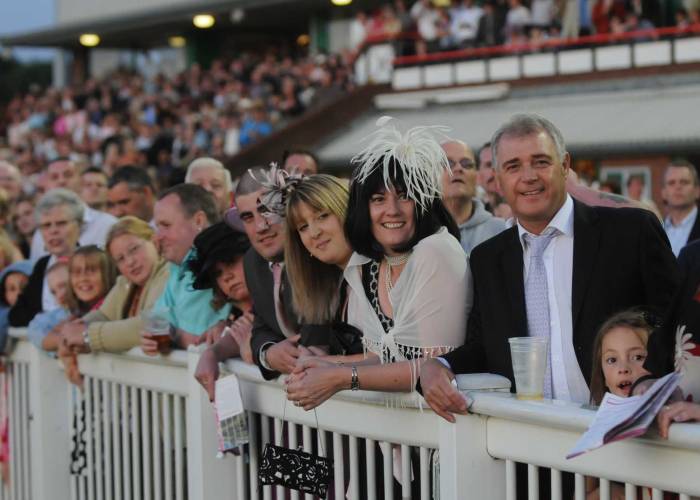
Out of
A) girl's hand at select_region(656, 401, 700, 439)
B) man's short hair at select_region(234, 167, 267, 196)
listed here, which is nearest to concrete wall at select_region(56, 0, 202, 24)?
man's short hair at select_region(234, 167, 267, 196)

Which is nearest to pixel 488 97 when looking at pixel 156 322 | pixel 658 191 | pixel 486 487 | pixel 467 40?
pixel 467 40

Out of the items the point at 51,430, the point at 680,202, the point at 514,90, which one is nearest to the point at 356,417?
the point at 51,430

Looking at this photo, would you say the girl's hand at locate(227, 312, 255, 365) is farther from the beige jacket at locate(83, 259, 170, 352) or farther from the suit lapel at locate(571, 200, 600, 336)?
the suit lapel at locate(571, 200, 600, 336)

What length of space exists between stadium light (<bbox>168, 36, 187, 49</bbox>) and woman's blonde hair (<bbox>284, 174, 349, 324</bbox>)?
33.8m

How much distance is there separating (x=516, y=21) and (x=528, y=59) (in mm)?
782

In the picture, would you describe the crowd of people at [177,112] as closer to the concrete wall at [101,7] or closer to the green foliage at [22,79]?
the concrete wall at [101,7]

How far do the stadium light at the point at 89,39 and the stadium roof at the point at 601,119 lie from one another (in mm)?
17129

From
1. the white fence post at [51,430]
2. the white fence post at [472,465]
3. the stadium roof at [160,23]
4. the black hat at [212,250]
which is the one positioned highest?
the stadium roof at [160,23]

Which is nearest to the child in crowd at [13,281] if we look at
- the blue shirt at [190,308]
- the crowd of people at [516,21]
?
the blue shirt at [190,308]

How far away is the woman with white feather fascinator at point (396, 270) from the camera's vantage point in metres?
4.32

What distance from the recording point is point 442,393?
12.6 feet

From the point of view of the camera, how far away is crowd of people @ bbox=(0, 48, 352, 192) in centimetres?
2456

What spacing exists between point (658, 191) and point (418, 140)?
14.4 metres

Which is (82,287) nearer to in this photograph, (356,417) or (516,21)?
(356,417)
